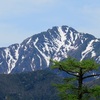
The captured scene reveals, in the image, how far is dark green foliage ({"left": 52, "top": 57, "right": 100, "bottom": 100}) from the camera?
2570 centimetres

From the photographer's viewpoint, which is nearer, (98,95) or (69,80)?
(98,95)

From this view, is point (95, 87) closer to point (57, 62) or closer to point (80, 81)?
point (80, 81)

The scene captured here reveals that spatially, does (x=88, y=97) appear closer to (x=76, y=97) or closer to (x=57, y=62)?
(x=76, y=97)

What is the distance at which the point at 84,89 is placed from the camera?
2611 centimetres

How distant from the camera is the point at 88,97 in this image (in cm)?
2594

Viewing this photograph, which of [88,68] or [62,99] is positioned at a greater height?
[88,68]

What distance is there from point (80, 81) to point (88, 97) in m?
1.11

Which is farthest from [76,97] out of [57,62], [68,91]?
[57,62]

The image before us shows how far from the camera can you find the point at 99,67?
26906 mm

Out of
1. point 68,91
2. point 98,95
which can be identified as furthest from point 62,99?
point 98,95

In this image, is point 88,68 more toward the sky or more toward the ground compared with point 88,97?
more toward the sky

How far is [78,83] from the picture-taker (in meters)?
26.2

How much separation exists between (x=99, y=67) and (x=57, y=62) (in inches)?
107

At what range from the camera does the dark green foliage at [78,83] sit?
84.3ft
